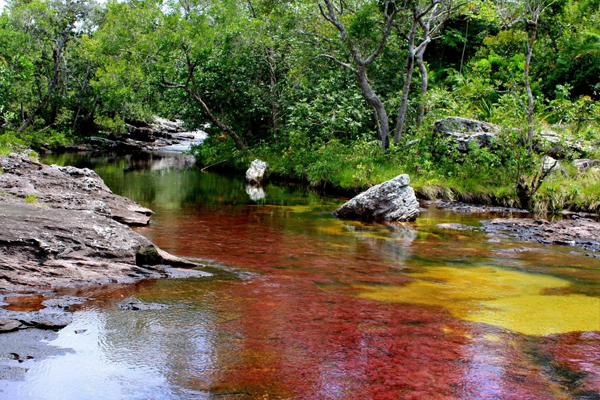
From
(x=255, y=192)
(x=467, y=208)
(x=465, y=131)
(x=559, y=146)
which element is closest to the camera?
(x=467, y=208)

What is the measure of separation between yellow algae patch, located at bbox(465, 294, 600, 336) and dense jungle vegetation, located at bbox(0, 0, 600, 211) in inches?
371

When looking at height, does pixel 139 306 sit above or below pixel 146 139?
below

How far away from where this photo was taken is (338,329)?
5.20m

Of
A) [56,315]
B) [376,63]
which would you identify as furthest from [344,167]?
[56,315]

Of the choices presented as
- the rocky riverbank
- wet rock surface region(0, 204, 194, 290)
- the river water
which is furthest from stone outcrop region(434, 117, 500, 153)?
wet rock surface region(0, 204, 194, 290)

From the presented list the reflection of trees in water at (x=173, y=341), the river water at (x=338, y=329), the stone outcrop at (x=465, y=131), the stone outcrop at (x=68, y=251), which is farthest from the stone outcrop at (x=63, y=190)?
the stone outcrop at (x=465, y=131)

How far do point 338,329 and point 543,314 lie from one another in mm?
2564

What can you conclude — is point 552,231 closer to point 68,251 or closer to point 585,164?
point 585,164

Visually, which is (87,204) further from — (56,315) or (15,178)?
(56,315)

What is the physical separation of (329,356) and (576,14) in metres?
24.6

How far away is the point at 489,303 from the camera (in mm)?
6383

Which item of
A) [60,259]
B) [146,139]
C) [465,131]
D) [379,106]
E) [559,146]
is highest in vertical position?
[146,139]

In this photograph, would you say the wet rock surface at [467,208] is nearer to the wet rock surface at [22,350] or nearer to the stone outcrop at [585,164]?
the stone outcrop at [585,164]

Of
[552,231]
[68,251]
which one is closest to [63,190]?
[68,251]
